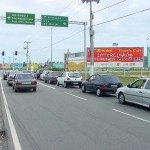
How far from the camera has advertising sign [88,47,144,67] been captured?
176ft

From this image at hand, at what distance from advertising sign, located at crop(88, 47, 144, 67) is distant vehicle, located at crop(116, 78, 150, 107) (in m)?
37.5

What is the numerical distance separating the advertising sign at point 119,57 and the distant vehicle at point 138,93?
1477 inches

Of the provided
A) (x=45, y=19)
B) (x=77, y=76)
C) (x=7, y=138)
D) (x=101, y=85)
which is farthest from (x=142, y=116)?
(x=45, y=19)

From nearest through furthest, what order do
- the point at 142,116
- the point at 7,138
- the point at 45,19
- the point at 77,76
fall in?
1. the point at 7,138
2. the point at 142,116
3. the point at 77,76
4. the point at 45,19

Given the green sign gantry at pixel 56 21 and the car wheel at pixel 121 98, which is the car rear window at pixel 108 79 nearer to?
the car wheel at pixel 121 98

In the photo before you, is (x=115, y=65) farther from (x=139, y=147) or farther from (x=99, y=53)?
(x=139, y=147)

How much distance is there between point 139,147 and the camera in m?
7.44

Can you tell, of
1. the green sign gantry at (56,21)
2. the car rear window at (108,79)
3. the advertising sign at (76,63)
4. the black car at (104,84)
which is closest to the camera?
the black car at (104,84)

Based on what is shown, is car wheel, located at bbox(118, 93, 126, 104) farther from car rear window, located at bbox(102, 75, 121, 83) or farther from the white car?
the white car

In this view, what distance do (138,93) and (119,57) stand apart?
39.5 meters

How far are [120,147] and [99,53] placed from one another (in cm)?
4693

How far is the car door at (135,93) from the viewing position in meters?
14.7

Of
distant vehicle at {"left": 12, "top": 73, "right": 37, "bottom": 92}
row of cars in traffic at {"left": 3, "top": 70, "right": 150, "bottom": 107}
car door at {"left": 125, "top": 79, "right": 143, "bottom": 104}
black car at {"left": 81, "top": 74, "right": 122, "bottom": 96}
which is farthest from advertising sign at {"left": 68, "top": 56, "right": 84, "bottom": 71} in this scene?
car door at {"left": 125, "top": 79, "right": 143, "bottom": 104}

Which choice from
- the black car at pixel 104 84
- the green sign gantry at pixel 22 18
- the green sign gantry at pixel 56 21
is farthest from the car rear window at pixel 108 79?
the green sign gantry at pixel 22 18
